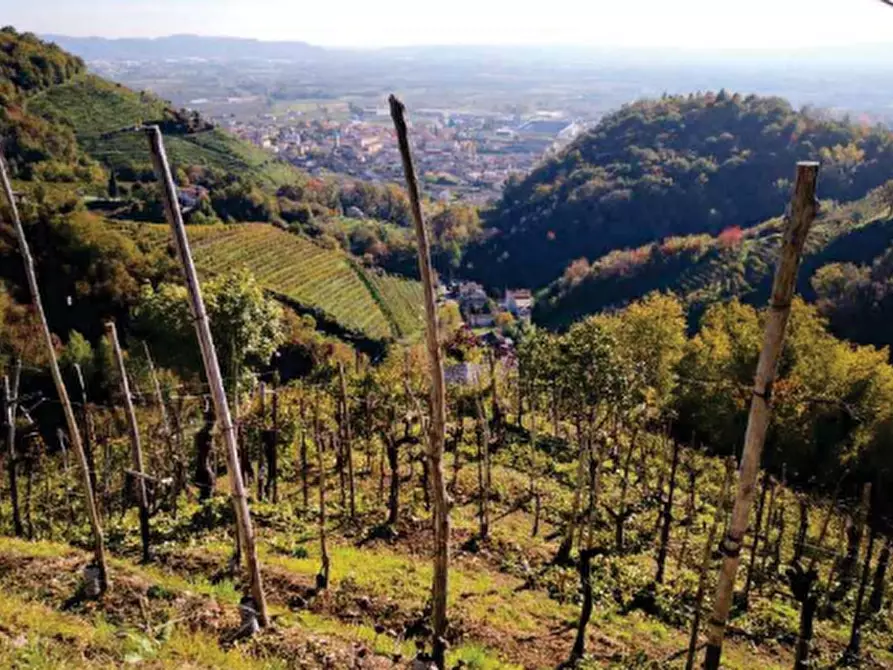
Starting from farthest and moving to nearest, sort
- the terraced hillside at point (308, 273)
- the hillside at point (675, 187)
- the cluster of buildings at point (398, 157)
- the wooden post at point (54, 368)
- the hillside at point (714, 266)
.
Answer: the cluster of buildings at point (398, 157) → the hillside at point (675, 187) → the hillside at point (714, 266) → the terraced hillside at point (308, 273) → the wooden post at point (54, 368)

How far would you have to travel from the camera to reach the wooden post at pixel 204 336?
5047 mm

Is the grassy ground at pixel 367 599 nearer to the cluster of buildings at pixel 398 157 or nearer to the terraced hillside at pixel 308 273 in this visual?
the terraced hillside at pixel 308 273

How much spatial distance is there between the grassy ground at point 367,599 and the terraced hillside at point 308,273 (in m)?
36.4

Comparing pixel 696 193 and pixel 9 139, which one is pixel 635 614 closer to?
pixel 9 139

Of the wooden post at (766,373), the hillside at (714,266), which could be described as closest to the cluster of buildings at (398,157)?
the hillside at (714,266)

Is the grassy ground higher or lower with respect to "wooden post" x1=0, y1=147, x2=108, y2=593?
lower

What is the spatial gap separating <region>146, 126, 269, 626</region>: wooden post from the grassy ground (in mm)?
986

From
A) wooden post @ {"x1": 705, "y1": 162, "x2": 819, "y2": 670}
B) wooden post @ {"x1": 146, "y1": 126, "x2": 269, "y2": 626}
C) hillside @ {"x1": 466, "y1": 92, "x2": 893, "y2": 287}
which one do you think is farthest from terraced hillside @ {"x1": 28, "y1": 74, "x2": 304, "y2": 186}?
wooden post @ {"x1": 705, "y1": 162, "x2": 819, "y2": 670}

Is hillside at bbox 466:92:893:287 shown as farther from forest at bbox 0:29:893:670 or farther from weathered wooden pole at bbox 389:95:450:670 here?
weathered wooden pole at bbox 389:95:450:670

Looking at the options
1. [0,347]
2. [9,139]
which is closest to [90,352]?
[0,347]

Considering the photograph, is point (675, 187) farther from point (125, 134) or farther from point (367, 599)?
point (367, 599)

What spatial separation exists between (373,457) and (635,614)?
358 inches

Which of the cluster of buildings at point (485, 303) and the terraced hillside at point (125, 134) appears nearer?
the terraced hillside at point (125, 134)

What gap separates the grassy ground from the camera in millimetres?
6223
